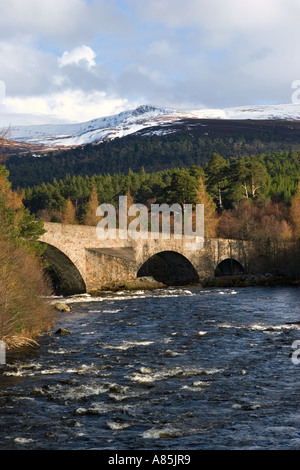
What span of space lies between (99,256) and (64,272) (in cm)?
377

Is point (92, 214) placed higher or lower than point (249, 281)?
higher

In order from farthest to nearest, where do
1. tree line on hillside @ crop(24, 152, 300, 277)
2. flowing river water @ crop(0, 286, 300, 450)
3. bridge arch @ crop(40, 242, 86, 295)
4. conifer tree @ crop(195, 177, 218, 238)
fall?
conifer tree @ crop(195, 177, 218, 238), tree line on hillside @ crop(24, 152, 300, 277), bridge arch @ crop(40, 242, 86, 295), flowing river water @ crop(0, 286, 300, 450)

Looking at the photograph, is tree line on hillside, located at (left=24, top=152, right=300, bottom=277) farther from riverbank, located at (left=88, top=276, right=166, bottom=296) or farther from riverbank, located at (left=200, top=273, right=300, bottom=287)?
riverbank, located at (left=88, top=276, right=166, bottom=296)

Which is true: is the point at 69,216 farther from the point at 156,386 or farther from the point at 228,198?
the point at 156,386

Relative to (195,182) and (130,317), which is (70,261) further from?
(195,182)

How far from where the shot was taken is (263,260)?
65312 mm

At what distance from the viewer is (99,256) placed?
46188mm

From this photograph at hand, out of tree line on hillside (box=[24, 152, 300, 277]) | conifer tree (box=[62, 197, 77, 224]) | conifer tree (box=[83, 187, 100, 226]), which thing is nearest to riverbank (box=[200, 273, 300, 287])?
tree line on hillside (box=[24, 152, 300, 277])

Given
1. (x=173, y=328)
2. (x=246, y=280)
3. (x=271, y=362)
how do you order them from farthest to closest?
(x=246, y=280), (x=173, y=328), (x=271, y=362)

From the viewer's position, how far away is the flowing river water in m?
13.1

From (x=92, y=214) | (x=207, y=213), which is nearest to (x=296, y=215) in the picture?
(x=207, y=213)
